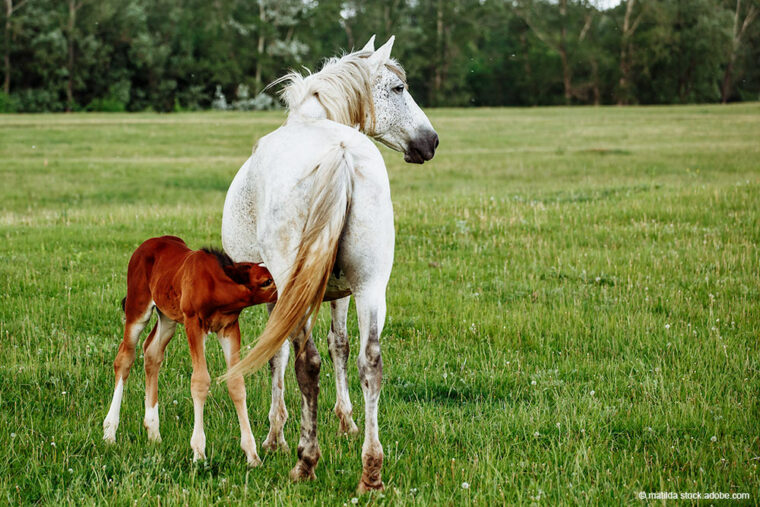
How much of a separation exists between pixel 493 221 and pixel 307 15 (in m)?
58.2

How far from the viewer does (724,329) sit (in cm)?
721

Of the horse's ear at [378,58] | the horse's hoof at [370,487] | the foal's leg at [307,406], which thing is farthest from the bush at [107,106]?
the horse's hoof at [370,487]

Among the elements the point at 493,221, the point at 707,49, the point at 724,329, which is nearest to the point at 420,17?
the point at 707,49

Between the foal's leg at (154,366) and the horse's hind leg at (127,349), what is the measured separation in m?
0.12

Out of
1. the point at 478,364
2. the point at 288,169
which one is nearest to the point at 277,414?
the point at 288,169

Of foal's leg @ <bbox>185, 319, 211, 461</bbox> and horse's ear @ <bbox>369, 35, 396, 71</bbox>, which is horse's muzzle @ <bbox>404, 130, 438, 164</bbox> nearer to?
horse's ear @ <bbox>369, 35, 396, 71</bbox>

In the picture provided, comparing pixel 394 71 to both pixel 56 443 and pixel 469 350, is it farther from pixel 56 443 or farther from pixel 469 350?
pixel 56 443

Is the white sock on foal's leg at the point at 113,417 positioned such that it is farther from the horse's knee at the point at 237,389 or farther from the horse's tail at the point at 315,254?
the horse's tail at the point at 315,254

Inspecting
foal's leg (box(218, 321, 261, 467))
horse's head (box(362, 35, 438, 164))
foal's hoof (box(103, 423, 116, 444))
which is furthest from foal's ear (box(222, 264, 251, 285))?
horse's head (box(362, 35, 438, 164))

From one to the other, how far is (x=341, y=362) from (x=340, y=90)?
200cm

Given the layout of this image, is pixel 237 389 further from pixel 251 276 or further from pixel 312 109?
pixel 312 109

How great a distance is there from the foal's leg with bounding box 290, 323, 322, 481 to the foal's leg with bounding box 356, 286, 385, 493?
0.44 m

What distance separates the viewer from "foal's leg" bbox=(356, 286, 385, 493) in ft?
13.4

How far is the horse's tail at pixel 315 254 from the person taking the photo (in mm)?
4031
